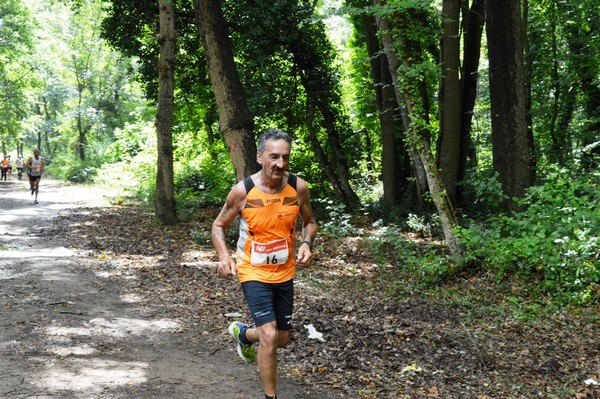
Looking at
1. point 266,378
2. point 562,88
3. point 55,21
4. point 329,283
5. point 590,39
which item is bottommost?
point 329,283

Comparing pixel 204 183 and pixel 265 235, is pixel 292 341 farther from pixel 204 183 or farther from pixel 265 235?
pixel 204 183

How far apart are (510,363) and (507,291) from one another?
3.11 m

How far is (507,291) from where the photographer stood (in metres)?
9.64

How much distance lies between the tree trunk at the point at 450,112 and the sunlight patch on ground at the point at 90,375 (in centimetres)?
999

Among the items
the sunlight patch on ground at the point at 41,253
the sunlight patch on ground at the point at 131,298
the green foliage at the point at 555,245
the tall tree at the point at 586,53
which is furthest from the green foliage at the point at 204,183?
the green foliage at the point at 555,245

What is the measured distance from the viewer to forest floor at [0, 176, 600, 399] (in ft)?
19.2

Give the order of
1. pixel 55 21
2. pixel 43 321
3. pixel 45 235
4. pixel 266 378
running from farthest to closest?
pixel 55 21
pixel 45 235
pixel 43 321
pixel 266 378

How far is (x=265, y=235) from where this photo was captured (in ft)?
16.4

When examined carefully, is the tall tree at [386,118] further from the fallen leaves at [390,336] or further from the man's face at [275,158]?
the man's face at [275,158]

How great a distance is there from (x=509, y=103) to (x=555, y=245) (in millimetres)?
3372

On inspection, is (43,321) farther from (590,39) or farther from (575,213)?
(590,39)

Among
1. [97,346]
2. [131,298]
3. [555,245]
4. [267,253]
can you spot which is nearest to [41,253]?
[131,298]

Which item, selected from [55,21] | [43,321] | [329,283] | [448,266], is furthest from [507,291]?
[55,21]

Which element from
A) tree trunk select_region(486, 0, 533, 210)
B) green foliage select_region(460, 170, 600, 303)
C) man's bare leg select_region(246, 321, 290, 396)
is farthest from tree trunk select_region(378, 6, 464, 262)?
man's bare leg select_region(246, 321, 290, 396)
